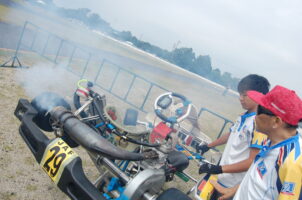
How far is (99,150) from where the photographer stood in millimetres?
1772

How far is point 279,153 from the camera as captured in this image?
160 cm

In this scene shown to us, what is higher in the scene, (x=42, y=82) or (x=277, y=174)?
(x=277, y=174)

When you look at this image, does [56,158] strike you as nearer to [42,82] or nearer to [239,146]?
[239,146]

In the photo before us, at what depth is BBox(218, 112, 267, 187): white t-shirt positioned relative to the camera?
8.20ft

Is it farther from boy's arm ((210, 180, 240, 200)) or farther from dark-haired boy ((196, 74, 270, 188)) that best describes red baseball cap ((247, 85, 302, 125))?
boy's arm ((210, 180, 240, 200))

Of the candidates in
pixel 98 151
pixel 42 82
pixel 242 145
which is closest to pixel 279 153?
pixel 242 145

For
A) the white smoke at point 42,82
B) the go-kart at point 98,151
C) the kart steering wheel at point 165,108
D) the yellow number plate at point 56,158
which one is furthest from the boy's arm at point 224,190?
the white smoke at point 42,82

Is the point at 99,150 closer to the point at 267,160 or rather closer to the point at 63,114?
the point at 63,114

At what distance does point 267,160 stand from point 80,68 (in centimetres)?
1079

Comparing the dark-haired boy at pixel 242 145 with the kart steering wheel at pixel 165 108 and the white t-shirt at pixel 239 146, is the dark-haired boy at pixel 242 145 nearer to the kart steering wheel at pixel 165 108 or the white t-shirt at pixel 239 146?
the white t-shirt at pixel 239 146

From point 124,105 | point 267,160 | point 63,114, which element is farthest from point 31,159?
point 124,105

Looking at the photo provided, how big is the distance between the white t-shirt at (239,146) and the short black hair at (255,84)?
282mm

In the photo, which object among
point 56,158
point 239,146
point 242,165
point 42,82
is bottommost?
point 42,82

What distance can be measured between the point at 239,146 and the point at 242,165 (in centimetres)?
28
